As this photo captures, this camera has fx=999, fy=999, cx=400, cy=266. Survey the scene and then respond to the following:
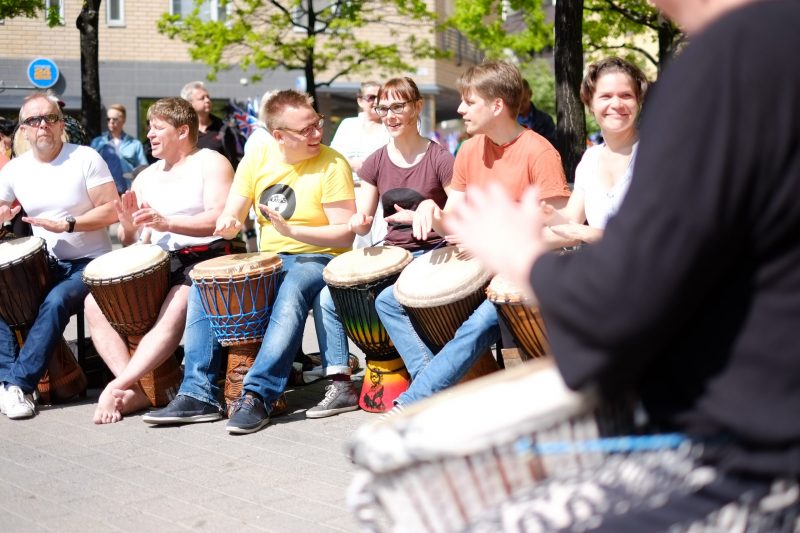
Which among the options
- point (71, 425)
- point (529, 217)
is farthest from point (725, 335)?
point (71, 425)

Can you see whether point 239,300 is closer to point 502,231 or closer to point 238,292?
point 238,292

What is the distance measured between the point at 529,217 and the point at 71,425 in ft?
14.5

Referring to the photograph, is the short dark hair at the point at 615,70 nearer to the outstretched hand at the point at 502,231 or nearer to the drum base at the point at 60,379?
the outstretched hand at the point at 502,231

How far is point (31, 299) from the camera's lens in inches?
225

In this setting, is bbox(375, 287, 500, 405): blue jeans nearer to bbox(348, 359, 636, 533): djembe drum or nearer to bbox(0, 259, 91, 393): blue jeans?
bbox(0, 259, 91, 393): blue jeans

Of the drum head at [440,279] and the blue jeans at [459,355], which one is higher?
the drum head at [440,279]

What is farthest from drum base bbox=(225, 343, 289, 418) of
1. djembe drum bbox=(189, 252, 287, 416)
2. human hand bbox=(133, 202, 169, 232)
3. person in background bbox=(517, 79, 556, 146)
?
person in background bbox=(517, 79, 556, 146)

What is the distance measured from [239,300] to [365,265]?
69 centimetres

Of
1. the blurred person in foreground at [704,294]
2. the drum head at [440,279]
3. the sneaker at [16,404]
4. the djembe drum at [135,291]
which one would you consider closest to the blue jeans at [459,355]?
the drum head at [440,279]

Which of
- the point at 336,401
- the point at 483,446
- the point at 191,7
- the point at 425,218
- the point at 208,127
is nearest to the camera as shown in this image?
the point at 483,446

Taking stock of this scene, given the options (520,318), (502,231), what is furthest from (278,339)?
(502,231)

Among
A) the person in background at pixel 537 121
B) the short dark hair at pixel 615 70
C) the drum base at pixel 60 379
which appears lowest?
the drum base at pixel 60 379

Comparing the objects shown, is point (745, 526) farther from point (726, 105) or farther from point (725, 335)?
point (726, 105)

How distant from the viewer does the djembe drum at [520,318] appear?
4.17 m
